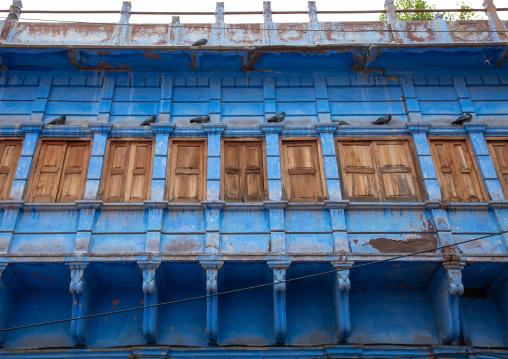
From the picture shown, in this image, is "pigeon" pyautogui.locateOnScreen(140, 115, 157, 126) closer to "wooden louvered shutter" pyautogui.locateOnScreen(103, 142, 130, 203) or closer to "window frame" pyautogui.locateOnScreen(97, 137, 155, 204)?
"window frame" pyautogui.locateOnScreen(97, 137, 155, 204)

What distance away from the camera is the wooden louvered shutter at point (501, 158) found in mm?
9164

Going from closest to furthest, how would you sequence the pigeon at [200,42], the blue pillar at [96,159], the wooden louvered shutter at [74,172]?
1. the blue pillar at [96,159]
2. the wooden louvered shutter at [74,172]
3. the pigeon at [200,42]

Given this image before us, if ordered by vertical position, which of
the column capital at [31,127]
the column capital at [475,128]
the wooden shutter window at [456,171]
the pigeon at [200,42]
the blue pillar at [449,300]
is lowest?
the blue pillar at [449,300]

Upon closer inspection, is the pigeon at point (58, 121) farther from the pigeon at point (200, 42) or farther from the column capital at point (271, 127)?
the column capital at point (271, 127)

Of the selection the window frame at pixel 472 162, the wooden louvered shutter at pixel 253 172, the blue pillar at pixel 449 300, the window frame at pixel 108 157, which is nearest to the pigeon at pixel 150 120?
the window frame at pixel 108 157

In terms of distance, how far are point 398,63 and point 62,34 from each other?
22.4 ft

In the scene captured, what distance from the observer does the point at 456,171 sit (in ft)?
30.6

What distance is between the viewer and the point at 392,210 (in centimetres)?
871

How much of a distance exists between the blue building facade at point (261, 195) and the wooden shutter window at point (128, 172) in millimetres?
48

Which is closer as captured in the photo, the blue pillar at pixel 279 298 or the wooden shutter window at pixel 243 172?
the blue pillar at pixel 279 298

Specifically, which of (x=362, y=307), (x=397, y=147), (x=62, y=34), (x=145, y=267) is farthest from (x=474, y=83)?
(x=62, y=34)

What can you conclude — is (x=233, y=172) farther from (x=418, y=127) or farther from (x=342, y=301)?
(x=418, y=127)

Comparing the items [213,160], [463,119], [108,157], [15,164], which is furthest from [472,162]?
[15,164]

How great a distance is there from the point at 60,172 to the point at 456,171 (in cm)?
709
